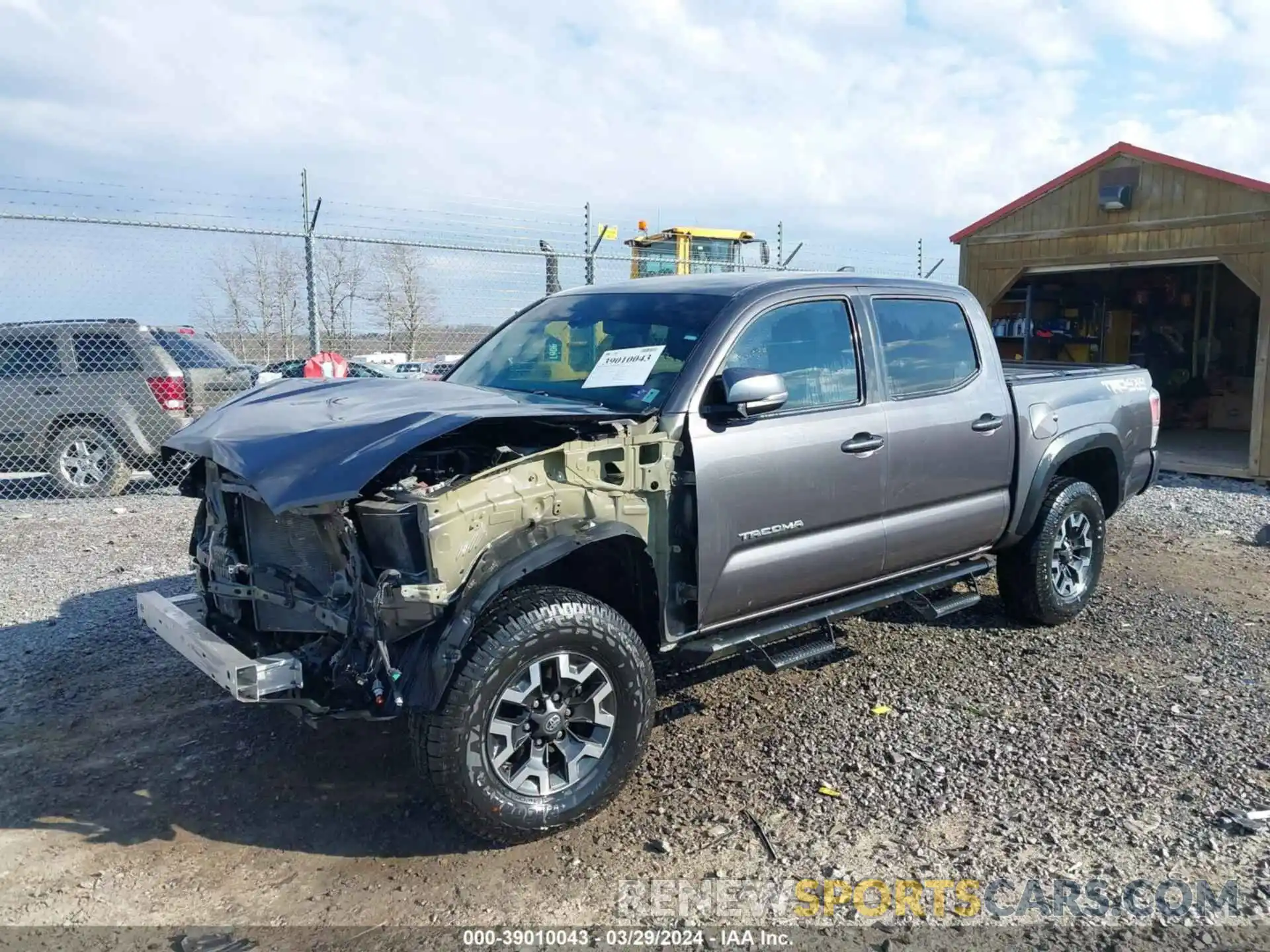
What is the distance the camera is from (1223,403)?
1505 cm

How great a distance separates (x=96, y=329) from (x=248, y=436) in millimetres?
7371

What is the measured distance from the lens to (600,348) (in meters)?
4.46

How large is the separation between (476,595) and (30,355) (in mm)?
8590

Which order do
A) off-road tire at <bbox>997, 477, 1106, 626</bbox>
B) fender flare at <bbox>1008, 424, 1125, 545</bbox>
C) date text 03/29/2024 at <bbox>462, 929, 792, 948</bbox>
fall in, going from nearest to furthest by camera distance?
date text 03/29/2024 at <bbox>462, 929, 792, 948</bbox> < fender flare at <bbox>1008, 424, 1125, 545</bbox> < off-road tire at <bbox>997, 477, 1106, 626</bbox>

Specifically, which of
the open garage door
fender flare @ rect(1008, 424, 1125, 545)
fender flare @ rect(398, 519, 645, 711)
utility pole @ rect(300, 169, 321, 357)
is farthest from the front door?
the open garage door

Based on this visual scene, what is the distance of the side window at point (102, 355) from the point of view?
976 cm

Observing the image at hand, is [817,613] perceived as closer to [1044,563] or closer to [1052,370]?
[1044,563]

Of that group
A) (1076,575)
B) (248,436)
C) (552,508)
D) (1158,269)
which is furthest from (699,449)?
(1158,269)

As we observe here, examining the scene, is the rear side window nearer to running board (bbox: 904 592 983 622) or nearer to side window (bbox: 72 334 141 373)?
side window (bbox: 72 334 141 373)

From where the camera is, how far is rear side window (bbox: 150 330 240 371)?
10.0 metres

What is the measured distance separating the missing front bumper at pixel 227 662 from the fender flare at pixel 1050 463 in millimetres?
3832

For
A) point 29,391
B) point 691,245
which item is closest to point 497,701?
point 29,391

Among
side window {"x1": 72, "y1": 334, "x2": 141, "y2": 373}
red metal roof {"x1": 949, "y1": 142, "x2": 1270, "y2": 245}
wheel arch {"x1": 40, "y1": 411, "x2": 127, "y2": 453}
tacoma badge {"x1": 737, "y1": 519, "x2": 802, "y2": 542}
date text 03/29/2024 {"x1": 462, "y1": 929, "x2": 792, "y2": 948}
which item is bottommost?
date text 03/29/2024 {"x1": 462, "y1": 929, "x2": 792, "y2": 948}

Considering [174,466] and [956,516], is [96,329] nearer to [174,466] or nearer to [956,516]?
[174,466]
